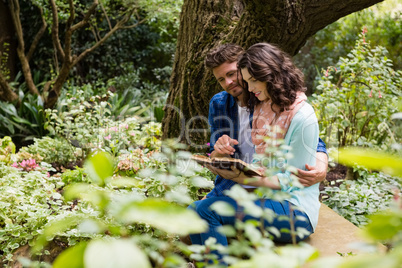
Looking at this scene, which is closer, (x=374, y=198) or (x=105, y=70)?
(x=374, y=198)

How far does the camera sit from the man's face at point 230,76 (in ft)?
7.95

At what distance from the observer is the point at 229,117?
258 centimetres

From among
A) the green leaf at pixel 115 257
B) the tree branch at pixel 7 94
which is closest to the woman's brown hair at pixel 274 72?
the green leaf at pixel 115 257

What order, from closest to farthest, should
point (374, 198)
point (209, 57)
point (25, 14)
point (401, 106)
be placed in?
1. point (401, 106)
2. point (209, 57)
3. point (374, 198)
4. point (25, 14)

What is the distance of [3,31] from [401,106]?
851cm

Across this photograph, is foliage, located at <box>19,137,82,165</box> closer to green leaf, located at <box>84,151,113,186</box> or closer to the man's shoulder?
the man's shoulder

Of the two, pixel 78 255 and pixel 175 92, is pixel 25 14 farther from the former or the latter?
pixel 78 255

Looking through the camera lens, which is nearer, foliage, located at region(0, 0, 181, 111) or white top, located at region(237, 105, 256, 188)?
white top, located at region(237, 105, 256, 188)

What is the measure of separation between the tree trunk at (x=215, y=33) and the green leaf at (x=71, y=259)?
222 cm

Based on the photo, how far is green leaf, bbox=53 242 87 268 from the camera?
56cm

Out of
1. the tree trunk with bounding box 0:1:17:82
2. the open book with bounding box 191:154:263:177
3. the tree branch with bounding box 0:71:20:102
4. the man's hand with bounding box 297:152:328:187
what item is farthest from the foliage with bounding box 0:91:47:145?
the man's hand with bounding box 297:152:328:187

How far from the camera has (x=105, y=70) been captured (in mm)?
9523

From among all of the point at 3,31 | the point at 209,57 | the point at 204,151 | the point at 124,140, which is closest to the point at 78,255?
the point at 209,57

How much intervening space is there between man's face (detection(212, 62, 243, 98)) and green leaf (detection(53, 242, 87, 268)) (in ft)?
6.37
